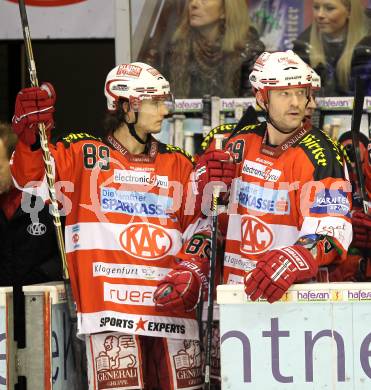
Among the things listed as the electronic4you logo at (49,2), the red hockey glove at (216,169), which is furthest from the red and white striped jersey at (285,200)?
the electronic4you logo at (49,2)

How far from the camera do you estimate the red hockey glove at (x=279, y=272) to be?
15.6 feet

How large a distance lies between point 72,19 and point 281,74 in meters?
2.11

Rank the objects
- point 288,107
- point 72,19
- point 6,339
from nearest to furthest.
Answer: point 6,339
point 288,107
point 72,19

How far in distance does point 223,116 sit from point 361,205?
1.32 meters

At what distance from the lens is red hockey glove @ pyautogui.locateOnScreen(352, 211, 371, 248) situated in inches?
225

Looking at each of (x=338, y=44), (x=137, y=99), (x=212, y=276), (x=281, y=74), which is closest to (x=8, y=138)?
(x=137, y=99)

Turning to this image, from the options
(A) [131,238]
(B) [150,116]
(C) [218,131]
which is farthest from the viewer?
(C) [218,131]

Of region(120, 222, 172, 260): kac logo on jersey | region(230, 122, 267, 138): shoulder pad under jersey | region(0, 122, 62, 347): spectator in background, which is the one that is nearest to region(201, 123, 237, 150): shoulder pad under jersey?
region(230, 122, 267, 138): shoulder pad under jersey

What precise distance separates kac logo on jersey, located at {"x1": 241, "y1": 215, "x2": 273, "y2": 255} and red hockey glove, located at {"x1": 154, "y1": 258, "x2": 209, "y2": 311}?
21 centimetres

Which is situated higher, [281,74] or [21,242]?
[281,74]

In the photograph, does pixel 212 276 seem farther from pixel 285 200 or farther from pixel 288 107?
pixel 288 107

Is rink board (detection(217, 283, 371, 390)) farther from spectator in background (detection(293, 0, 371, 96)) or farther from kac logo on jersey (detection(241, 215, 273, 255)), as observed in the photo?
spectator in background (detection(293, 0, 371, 96))

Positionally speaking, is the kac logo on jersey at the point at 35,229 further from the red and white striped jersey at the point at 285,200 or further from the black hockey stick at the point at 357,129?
the black hockey stick at the point at 357,129

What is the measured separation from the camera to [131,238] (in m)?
5.49
